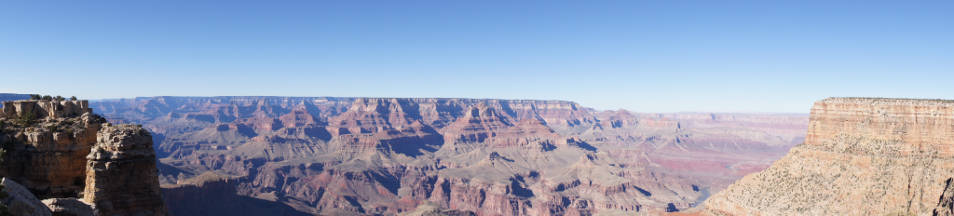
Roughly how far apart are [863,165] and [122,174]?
6506 cm

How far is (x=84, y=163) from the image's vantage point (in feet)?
68.6

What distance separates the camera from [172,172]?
474ft

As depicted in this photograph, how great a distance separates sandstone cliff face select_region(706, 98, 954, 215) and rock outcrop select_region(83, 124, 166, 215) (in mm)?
59903

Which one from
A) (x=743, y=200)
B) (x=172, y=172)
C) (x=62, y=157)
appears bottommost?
(x=172, y=172)

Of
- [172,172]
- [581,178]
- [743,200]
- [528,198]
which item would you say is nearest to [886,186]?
[743,200]

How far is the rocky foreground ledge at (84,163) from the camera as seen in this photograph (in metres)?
18.7

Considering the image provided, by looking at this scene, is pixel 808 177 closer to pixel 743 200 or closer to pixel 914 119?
pixel 743 200

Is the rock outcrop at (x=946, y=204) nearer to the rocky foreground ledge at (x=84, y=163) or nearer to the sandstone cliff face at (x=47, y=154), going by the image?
the rocky foreground ledge at (x=84, y=163)

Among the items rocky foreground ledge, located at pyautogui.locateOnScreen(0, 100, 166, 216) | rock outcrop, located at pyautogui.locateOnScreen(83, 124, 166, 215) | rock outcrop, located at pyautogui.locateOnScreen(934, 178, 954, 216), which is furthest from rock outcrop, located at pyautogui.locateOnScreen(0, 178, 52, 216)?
rock outcrop, located at pyautogui.locateOnScreen(934, 178, 954, 216)

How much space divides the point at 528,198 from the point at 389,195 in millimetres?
49743

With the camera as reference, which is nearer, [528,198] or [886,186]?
[886,186]

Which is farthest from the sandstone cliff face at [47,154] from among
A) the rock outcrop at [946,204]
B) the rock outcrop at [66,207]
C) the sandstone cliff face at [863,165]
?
the rock outcrop at [946,204]

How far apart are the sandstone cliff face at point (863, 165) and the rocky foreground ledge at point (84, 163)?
60.2 m

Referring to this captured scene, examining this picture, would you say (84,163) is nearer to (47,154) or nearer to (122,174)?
(47,154)
